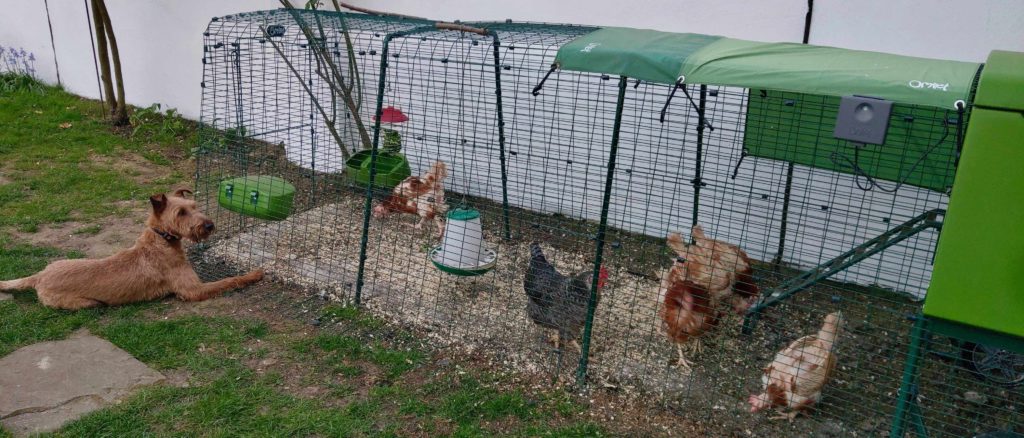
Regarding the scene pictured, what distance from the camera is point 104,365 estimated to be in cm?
410

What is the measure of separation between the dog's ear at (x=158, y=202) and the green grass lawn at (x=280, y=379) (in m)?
0.68

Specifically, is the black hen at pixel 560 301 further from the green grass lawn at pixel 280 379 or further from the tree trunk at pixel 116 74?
the tree trunk at pixel 116 74

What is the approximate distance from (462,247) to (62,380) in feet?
8.22

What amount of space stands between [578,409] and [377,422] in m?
1.12

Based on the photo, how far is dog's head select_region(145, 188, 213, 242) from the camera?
4.91 metres

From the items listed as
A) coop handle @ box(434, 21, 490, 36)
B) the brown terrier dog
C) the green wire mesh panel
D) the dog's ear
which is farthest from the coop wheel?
the dog's ear

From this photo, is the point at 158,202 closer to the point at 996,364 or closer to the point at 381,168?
the point at 381,168

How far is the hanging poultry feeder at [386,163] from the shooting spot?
583cm

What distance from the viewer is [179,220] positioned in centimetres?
491

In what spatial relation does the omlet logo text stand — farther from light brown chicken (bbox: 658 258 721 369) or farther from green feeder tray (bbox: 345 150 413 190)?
green feeder tray (bbox: 345 150 413 190)

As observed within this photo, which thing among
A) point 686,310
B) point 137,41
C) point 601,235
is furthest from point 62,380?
point 137,41

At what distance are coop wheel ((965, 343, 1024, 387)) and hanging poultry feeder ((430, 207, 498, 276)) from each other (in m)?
3.16

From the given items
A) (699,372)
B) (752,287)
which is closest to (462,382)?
(699,372)

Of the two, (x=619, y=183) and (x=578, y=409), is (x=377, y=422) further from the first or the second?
(x=619, y=183)
